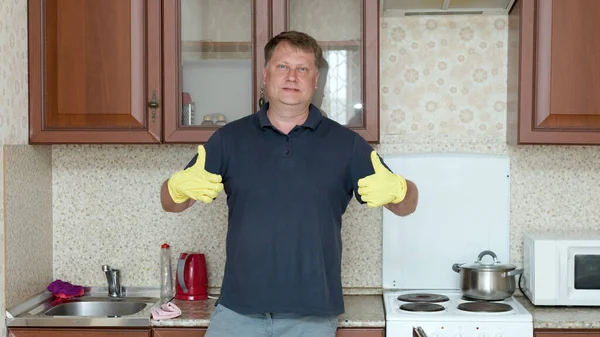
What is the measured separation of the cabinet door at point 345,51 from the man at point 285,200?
0.35 metres

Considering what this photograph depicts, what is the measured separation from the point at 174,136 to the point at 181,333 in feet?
2.22

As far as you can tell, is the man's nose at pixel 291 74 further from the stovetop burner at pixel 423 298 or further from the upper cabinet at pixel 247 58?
the stovetop burner at pixel 423 298

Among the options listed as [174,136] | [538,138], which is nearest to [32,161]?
[174,136]

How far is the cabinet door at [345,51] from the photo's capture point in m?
2.65

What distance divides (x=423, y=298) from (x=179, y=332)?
0.89 m

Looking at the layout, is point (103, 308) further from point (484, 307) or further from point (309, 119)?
point (484, 307)

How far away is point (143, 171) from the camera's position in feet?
10.00

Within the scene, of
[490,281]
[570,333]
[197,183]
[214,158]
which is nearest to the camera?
[197,183]

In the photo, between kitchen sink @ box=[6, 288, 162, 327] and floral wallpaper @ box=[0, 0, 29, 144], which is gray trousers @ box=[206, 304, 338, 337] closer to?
kitchen sink @ box=[6, 288, 162, 327]

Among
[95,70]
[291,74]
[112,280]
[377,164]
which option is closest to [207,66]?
[95,70]

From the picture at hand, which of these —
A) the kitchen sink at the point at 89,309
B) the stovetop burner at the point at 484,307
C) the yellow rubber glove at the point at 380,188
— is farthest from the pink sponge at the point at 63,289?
the stovetop burner at the point at 484,307

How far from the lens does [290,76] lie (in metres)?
2.32

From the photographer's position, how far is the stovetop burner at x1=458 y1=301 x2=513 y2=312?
2606 millimetres

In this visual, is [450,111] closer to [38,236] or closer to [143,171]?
[143,171]
